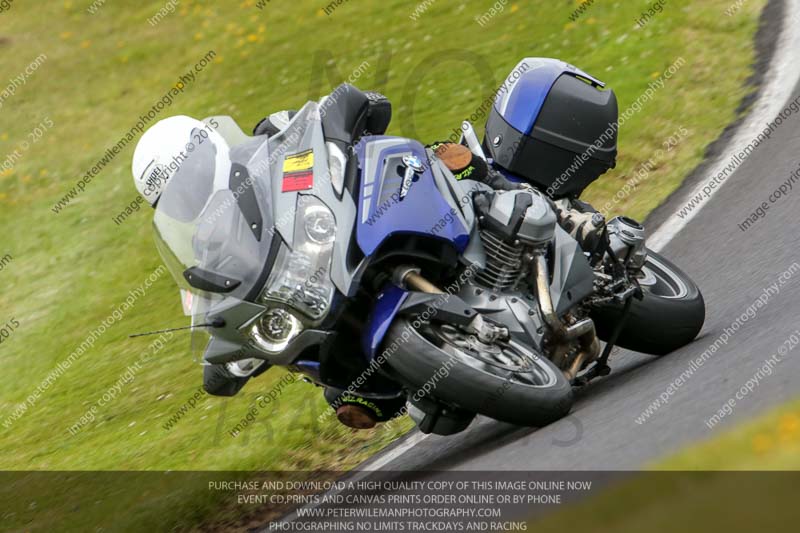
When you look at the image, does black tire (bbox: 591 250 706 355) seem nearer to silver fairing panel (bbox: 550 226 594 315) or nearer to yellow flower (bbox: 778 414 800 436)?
silver fairing panel (bbox: 550 226 594 315)

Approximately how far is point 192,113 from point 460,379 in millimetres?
11356

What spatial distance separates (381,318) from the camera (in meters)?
5.91

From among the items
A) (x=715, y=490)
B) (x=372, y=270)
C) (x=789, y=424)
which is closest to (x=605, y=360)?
(x=372, y=270)

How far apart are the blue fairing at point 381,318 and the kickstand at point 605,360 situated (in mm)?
1640

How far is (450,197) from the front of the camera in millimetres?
6402

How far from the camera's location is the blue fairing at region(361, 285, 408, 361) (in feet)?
19.3

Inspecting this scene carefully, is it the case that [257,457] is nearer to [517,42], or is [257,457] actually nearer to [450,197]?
[450,197]

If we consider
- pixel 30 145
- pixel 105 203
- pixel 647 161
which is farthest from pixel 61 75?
pixel 647 161

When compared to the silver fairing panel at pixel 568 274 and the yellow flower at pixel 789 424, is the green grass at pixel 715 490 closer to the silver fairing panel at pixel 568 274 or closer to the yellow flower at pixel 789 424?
the yellow flower at pixel 789 424

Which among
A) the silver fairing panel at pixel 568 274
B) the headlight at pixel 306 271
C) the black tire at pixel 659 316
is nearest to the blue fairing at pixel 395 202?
the headlight at pixel 306 271

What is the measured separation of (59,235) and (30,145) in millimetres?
3012

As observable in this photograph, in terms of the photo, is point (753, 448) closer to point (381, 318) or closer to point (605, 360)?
point (381, 318)

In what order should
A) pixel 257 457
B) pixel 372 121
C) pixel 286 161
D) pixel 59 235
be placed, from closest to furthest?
pixel 286 161, pixel 372 121, pixel 257 457, pixel 59 235

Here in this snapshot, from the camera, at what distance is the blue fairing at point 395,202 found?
5.95 meters
